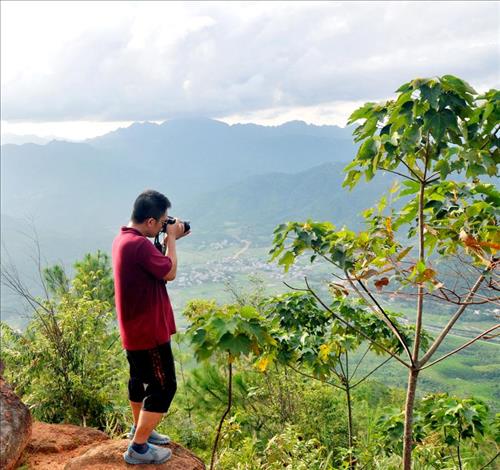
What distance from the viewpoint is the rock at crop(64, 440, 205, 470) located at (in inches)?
118

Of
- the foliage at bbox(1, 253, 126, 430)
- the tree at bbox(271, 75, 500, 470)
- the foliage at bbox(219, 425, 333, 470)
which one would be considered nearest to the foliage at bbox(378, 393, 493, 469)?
the foliage at bbox(219, 425, 333, 470)

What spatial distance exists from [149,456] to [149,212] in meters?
1.66

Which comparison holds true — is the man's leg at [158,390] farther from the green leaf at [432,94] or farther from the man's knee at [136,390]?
the green leaf at [432,94]

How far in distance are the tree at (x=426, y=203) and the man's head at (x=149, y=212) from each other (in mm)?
732

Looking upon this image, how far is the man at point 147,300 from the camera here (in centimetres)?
263

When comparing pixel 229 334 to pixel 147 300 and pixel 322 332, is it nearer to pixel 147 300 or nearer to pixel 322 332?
pixel 147 300

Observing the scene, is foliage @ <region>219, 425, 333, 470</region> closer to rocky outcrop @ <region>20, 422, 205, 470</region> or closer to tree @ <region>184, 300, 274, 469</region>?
rocky outcrop @ <region>20, 422, 205, 470</region>

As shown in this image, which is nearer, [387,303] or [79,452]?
[387,303]

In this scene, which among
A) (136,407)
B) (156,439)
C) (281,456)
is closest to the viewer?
(136,407)

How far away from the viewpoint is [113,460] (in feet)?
10.0

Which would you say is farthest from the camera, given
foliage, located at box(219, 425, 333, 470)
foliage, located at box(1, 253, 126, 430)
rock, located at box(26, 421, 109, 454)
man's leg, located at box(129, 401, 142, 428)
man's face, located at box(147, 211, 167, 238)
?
foliage, located at box(1, 253, 126, 430)

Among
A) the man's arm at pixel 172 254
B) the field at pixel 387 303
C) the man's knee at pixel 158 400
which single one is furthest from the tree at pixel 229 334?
the man's knee at pixel 158 400

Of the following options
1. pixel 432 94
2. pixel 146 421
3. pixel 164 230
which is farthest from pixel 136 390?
pixel 432 94

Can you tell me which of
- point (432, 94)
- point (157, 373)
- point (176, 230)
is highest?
point (432, 94)
